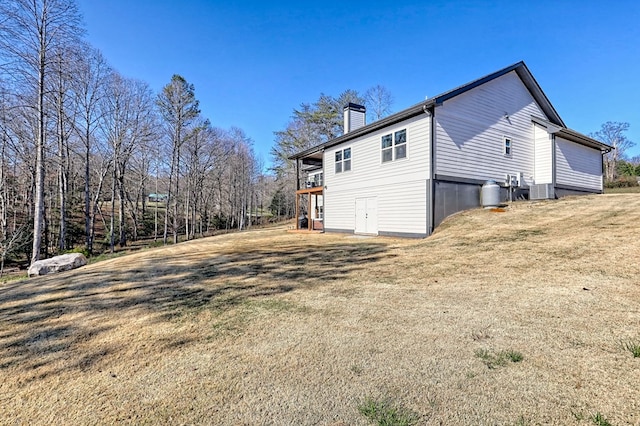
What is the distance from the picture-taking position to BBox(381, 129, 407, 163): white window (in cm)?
1205

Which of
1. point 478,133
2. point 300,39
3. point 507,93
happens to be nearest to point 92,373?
point 478,133

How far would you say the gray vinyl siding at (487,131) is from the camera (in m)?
11.5

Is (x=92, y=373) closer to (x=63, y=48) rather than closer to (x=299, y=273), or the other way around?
(x=299, y=273)

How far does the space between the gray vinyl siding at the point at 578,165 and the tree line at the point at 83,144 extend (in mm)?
22667

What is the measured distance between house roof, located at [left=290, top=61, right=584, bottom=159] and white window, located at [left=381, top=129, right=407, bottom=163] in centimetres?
54

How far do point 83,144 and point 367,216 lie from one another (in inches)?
730

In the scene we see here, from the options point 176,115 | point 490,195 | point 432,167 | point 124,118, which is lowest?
point 490,195

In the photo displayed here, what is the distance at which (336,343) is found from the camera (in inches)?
122

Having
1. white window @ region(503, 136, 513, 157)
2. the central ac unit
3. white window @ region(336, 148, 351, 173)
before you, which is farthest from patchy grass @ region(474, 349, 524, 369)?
the central ac unit

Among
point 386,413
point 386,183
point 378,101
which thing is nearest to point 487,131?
point 386,183

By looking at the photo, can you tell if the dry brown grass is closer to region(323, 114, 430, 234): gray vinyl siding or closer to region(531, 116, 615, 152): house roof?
region(323, 114, 430, 234): gray vinyl siding

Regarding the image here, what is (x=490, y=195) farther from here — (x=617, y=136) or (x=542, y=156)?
(x=617, y=136)

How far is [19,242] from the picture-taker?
14.6m

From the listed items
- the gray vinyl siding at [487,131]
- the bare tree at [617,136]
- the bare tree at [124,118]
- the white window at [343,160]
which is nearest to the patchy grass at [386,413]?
the gray vinyl siding at [487,131]
